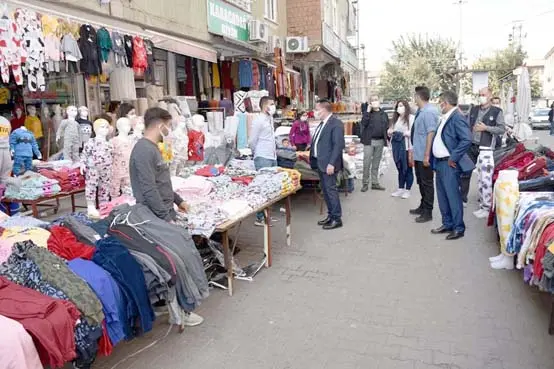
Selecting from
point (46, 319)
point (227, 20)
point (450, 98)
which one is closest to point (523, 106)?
point (450, 98)

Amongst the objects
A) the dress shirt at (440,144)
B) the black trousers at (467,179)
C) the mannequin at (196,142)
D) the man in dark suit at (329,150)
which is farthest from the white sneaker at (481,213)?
the mannequin at (196,142)

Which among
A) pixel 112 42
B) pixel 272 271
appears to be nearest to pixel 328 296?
pixel 272 271

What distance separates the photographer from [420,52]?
39.9m

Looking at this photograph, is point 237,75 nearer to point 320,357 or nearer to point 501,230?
point 501,230

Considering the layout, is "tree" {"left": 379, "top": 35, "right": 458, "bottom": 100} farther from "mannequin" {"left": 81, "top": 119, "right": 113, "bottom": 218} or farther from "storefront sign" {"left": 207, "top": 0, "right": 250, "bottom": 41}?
"mannequin" {"left": 81, "top": 119, "right": 113, "bottom": 218}


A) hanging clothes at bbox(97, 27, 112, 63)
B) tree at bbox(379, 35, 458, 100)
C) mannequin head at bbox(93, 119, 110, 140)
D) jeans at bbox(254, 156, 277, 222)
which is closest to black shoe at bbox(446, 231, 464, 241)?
jeans at bbox(254, 156, 277, 222)

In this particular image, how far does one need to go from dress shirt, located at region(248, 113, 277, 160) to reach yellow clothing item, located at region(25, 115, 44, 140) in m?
4.17

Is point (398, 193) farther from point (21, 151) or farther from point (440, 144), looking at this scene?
point (21, 151)

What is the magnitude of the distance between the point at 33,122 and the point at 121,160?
3.58 metres

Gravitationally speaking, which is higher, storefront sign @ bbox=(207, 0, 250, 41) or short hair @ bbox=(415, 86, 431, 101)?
storefront sign @ bbox=(207, 0, 250, 41)

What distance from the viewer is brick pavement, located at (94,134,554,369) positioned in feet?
10.9

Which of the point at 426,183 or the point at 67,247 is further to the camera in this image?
the point at 426,183

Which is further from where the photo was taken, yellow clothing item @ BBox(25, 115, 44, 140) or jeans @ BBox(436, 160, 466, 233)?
yellow clothing item @ BBox(25, 115, 44, 140)

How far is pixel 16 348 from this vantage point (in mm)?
2176
